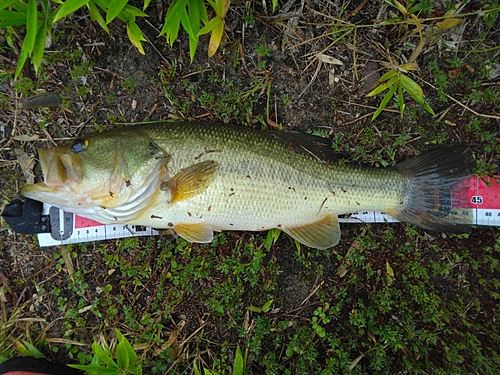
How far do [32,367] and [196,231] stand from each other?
6.07 feet

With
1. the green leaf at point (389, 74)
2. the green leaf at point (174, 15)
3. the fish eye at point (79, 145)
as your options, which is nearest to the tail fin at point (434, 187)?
the green leaf at point (389, 74)

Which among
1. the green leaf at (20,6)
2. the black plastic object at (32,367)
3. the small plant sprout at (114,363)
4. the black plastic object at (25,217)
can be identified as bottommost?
the black plastic object at (32,367)

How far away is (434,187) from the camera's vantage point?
3.07m

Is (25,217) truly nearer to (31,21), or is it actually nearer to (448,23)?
(31,21)

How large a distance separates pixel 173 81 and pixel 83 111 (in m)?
0.86

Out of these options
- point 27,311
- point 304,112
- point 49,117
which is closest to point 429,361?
point 304,112

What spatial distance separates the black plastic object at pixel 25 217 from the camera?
3.08 metres

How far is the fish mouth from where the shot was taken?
8.48ft

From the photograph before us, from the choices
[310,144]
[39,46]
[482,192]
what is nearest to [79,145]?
[39,46]

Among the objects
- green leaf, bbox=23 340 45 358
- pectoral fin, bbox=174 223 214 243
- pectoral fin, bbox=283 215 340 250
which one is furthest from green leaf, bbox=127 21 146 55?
green leaf, bbox=23 340 45 358

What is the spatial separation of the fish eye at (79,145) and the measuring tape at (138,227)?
2.43ft

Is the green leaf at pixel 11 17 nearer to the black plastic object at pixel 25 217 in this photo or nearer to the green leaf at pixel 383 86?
the black plastic object at pixel 25 217

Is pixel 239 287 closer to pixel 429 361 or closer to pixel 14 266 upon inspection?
pixel 429 361

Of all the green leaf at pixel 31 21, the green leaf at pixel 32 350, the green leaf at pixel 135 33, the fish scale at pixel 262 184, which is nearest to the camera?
the green leaf at pixel 31 21
